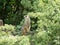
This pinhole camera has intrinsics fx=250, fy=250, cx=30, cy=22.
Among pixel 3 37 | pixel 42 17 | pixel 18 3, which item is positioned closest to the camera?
pixel 3 37

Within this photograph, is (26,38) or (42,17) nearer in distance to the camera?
(26,38)

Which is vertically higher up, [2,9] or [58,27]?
[58,27]

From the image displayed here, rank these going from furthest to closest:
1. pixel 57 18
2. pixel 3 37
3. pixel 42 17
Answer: pixel 42 17
pixel 57 18
pixel 3 37

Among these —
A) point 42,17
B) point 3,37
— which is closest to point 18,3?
point 42,17

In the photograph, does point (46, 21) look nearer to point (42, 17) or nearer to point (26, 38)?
point (42, 17)

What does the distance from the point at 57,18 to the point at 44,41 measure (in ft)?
1.49

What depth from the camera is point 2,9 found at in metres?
9.49

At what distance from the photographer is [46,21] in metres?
4.46

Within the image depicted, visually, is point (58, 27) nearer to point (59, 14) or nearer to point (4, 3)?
point (59, 14)

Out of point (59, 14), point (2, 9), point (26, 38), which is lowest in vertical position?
point (2, 9)

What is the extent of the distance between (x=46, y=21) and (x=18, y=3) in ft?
16.3

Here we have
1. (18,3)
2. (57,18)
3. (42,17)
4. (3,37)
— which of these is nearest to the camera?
(3,37)

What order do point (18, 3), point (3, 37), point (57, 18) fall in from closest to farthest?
point (3, 37) → point (57, 18) → point (18, 3)

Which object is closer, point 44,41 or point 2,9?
point 44,41
